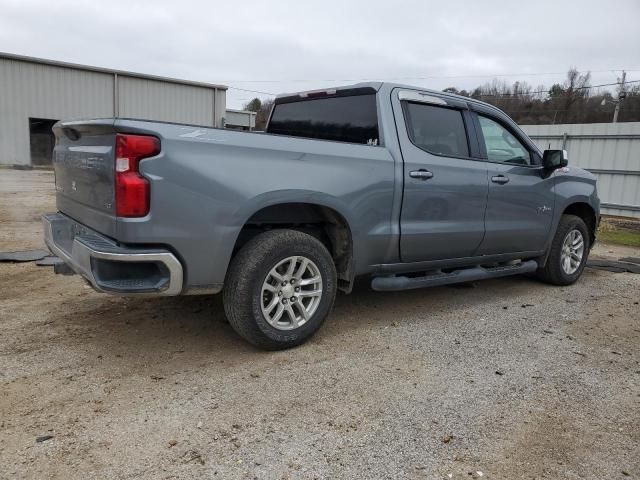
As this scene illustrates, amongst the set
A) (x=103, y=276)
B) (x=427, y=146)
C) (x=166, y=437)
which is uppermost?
(x=427, y=146)

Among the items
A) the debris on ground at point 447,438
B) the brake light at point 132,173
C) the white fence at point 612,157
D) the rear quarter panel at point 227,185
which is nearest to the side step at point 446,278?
the rear quarter panel at point 227,185

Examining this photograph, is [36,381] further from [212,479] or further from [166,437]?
[212,479]

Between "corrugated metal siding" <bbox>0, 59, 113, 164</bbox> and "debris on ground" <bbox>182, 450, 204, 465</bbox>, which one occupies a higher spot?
"corrugated metal siding" <bbox>0, 59, 113, 164</bbox>

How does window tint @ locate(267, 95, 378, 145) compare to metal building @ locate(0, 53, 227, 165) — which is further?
metal building @ locate(0, 53, 227, 165)

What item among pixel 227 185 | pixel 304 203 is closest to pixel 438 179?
pixel 304 203

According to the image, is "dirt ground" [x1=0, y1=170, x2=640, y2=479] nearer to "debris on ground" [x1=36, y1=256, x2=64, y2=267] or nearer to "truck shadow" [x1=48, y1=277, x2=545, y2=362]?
"truck shadow" [x1=48, y1=277, x2=545, y2=362]

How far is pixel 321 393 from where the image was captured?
3209 millimetres

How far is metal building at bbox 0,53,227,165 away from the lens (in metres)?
24.3

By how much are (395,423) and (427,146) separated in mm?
2490

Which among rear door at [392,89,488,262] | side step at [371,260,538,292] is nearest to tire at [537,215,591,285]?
side step at [371,260,538,292]

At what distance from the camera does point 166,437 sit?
267cm

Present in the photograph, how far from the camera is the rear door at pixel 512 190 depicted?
505 centimetres

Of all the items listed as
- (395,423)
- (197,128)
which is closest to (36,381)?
(197,128)

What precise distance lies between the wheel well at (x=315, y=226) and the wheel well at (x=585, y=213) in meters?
3.34
